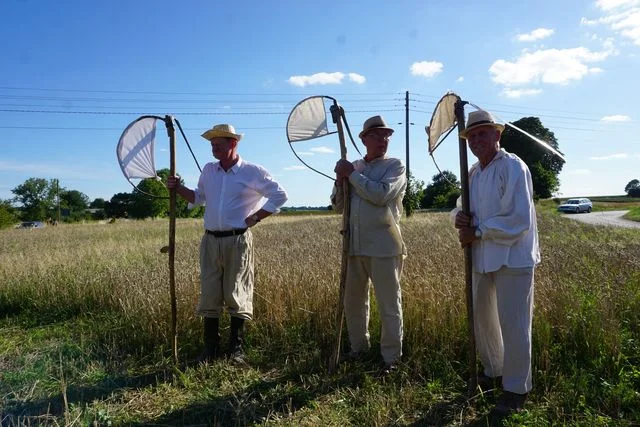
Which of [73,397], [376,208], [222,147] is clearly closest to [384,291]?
[376,208]

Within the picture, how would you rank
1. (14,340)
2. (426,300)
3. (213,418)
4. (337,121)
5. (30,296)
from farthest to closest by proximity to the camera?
1. (30,296)
2. (14,340)
3. (426,300)
4. (337,121)
5. (213,418)

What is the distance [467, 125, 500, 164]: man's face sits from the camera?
10.2ft

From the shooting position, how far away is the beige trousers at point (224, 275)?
4.09m

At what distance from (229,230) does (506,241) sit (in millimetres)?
2413

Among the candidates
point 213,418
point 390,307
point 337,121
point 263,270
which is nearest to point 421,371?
point 390,307

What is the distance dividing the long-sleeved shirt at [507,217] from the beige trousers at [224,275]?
7.01ft

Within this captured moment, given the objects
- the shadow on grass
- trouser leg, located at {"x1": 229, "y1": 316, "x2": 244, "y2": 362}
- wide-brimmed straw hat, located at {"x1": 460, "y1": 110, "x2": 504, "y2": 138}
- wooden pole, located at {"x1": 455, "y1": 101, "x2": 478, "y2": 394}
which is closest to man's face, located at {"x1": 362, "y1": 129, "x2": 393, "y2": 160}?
wooden pole, located at {"x1": 455, "y1": 101, "x2": 478, "y2": 394}

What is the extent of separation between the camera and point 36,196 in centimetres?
8369

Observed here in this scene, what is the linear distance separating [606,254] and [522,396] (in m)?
4.11

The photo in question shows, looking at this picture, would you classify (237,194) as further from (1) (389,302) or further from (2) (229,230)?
(1) (389,302)

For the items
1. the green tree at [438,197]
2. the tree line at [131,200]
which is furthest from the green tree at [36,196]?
the green tree at [438,197]

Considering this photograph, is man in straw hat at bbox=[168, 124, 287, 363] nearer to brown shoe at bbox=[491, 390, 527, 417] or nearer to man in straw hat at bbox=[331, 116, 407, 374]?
man in straw hat at bbox=[331, 116, 407, 374]

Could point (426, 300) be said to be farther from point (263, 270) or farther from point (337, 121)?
point (263, 270)

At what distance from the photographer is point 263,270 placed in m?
5.83
